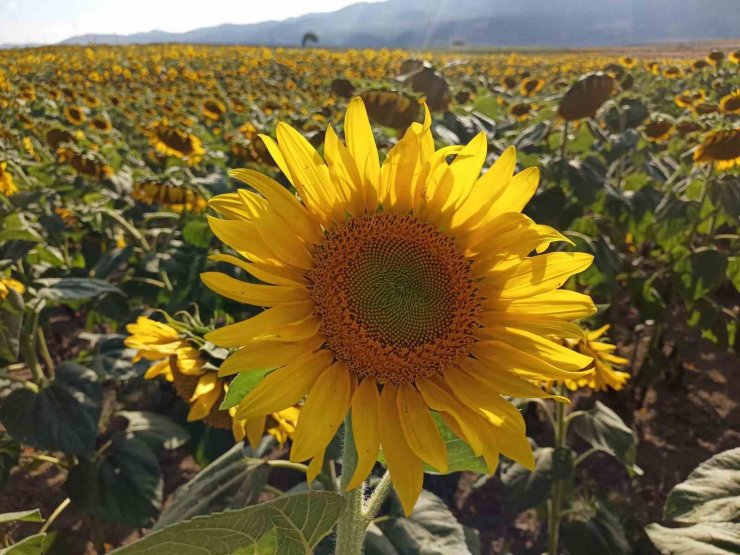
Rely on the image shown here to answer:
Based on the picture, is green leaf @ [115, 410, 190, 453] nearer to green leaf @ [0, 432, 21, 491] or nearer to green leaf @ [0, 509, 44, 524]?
green leaf @ [0, 432, 21, 491]

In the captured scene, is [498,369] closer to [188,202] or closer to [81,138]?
[188,202]

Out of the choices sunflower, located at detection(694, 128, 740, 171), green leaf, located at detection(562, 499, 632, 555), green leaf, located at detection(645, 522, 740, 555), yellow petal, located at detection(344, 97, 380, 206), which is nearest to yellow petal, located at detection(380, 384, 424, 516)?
yellow petal, located at detection(344, 97, 380, 206)

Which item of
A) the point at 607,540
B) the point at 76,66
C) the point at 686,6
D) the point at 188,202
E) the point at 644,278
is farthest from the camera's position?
the point at 686,6

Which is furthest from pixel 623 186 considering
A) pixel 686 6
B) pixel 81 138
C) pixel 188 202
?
pixel 686 6

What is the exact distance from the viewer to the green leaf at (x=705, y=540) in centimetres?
122

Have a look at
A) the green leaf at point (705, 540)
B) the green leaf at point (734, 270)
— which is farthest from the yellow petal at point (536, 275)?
the green leaf at point (734, 270)

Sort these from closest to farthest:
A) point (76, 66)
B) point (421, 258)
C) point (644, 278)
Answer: point (421, 258) < point (644, 278) < point (76, 66)

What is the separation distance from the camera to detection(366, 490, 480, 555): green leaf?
1796 mm

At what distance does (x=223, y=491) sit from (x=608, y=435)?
5.41 feet

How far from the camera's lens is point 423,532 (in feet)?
6.08

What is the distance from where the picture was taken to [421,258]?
1.19m

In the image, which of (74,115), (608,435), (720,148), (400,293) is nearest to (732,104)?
(720,148)

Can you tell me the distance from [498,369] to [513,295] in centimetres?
15

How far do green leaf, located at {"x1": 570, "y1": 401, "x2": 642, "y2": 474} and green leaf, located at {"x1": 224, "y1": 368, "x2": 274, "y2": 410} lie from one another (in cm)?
179
